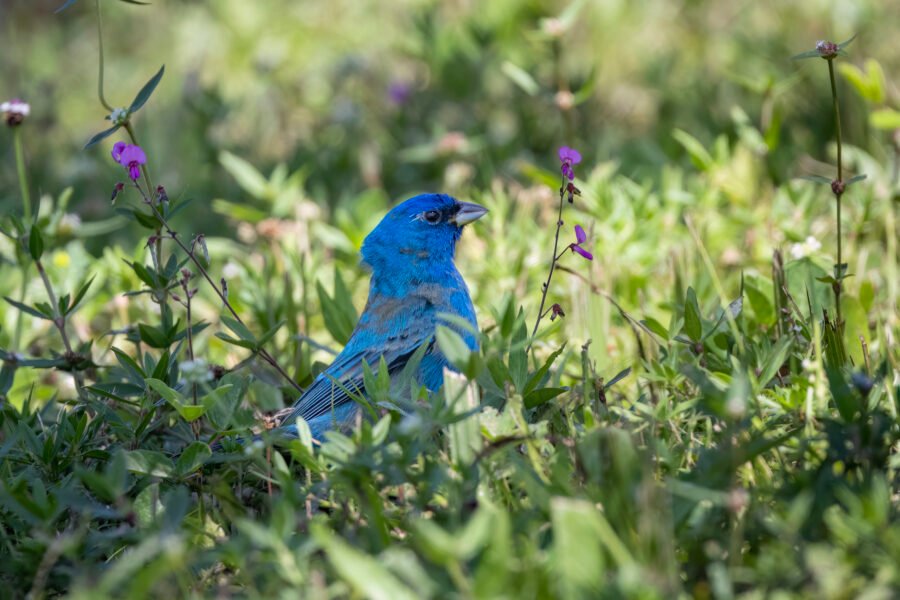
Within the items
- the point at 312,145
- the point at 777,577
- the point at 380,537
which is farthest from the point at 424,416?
the point at 312,145

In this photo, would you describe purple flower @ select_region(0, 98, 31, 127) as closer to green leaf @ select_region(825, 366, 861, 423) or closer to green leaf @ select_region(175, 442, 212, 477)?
green leaf @ select_region(175, 442, 212, 477)

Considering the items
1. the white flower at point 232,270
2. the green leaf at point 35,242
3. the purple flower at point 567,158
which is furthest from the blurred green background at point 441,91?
the green leaf at point 35,242

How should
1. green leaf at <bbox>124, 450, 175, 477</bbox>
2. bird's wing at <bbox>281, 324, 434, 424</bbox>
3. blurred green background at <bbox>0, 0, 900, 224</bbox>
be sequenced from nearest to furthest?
green leaf at <bbox>124, 450, 175, 477</bbox> → bird's wing at <bbox>281, 324, 434, 424</bbox> → blurred green background at <bbox>0, 0, 900, 224</bbox>

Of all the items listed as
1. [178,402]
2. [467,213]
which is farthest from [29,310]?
[467,213]

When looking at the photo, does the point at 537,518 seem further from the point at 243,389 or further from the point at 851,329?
the point at 851,329

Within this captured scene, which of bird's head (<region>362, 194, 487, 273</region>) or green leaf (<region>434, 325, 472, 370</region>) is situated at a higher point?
bird's head (<region>362, 194, 487, 273</region>)

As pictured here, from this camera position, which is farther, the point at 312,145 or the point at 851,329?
the point at 312,145

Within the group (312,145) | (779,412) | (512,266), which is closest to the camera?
(779,412)

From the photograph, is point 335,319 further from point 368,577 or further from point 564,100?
point 368,577

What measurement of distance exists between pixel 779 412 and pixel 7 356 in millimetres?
1764

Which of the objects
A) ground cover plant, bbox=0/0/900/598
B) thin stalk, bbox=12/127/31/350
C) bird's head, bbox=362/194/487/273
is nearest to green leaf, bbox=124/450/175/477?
ground cover plant, bbox=0/0/900/598

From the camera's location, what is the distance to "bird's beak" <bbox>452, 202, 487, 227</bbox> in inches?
130

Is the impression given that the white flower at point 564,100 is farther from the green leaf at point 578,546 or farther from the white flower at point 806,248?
the green leaf at point 578,546

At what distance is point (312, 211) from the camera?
3.88 metres
